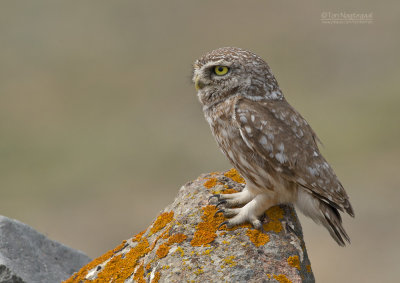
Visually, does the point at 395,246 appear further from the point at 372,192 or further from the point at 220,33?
the point at 220,33

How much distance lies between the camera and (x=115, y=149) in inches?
1085

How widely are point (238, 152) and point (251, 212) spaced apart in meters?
0.51

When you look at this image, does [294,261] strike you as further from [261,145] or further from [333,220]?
[261,145]

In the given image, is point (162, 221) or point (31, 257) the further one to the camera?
point (31, 257)

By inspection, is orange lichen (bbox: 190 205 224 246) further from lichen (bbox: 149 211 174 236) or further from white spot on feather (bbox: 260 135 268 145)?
white spot on feather (bbox: 260 135 268 145)

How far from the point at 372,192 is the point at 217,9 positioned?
1994 centimetres

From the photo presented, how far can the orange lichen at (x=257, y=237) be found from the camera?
554cm

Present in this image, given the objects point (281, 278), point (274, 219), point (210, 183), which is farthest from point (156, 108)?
point (281, 278)

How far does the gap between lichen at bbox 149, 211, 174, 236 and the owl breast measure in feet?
2.42

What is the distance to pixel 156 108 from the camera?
30.5 metres

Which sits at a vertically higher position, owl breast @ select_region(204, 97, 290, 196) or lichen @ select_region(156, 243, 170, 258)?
owl breast @ select_region(204, 97, 290, 196)

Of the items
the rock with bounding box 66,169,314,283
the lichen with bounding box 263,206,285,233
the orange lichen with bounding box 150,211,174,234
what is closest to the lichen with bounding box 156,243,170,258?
the rock with bounding box 66,169,314,283

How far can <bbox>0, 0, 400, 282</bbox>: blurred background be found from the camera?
21.5 meters

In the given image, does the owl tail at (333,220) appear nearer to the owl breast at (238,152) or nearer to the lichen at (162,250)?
the owl breast at (238,152)
